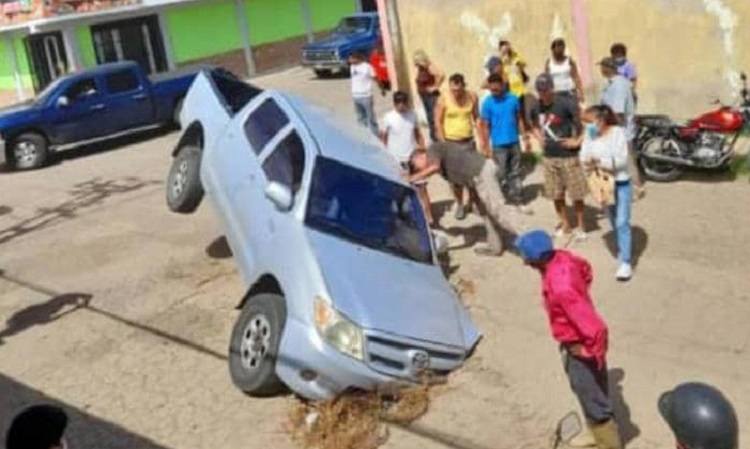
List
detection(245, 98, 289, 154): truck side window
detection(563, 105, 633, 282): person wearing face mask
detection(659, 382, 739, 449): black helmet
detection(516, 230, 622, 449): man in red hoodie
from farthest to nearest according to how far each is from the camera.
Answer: detection(245, 98, 289, 154): truck side window → detection(563, 105, 633, 282): person wearing face mask → detection(516, 230, 622, 449): man in red hoodie → detection(659, 382, 739, 449): black helmet

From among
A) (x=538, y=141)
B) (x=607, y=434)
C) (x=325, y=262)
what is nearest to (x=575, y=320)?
(x=607, y=434)

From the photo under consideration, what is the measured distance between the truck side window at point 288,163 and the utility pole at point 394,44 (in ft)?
22.9

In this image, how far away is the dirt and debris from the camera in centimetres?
663

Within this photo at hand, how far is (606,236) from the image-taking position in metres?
10.2

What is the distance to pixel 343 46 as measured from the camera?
26.0 meters

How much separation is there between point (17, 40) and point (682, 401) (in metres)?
28.0

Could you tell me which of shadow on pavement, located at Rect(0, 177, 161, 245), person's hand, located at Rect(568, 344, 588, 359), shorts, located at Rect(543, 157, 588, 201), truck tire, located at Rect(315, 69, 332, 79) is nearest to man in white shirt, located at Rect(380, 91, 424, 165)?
shorts, located at Rect(543, 157, 588, 201)

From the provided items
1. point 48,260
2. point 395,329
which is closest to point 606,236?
point 395,329

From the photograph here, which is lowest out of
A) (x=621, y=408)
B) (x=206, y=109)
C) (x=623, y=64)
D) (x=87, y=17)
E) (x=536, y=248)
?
(x=621, y=408)

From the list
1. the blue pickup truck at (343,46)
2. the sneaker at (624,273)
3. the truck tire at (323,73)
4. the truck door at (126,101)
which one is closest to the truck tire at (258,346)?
the sneaker at (624,273)

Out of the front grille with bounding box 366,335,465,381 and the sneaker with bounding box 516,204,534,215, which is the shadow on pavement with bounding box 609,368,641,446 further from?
the sneaker with bounding box 516,204,534,215

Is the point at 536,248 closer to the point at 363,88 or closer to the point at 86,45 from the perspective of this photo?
the point at 363,88

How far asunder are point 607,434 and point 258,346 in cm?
279

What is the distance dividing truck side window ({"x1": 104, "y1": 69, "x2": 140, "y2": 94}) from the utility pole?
644 centimetres
